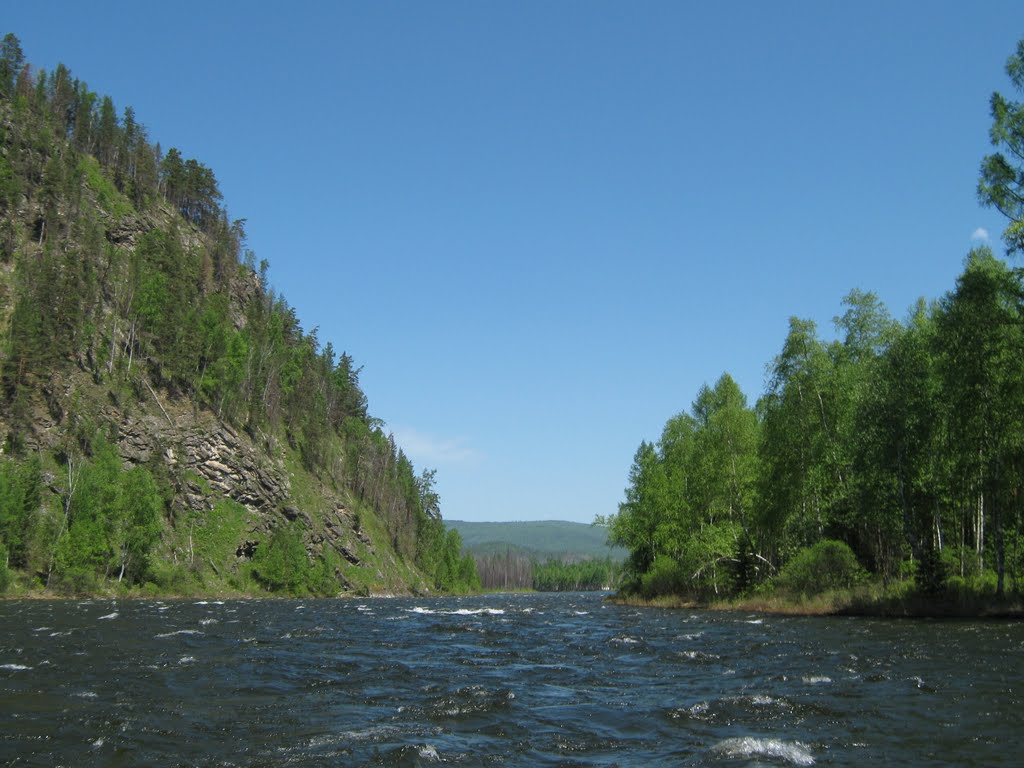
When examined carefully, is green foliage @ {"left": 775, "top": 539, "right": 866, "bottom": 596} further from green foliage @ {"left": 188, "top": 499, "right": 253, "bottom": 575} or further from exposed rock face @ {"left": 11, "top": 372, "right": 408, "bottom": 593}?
exposed rock face @ {"left": 11, "top": 372, "right": 408, "bottom": 593}

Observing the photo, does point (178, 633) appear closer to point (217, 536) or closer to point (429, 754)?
point (429, 754)

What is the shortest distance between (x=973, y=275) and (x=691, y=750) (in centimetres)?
3259

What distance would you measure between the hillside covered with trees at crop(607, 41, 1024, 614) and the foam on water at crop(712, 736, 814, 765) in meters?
26.5

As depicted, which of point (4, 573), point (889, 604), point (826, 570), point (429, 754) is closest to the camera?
point (429, 754)

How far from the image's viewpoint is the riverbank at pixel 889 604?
1312 inches

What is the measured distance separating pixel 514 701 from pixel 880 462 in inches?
1249

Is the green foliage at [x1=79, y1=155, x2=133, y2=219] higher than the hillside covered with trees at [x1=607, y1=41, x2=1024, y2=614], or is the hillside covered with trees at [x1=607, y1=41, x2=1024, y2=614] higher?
the green foliage at [x1=79, y1=155, x2=133, y2=219]

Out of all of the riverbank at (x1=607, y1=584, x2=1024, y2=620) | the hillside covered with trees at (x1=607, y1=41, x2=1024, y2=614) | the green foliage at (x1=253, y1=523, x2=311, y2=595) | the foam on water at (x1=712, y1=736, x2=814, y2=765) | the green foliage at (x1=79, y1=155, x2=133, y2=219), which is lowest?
the green foliage at (x1=253, y1=523, x2=311, y2=595)

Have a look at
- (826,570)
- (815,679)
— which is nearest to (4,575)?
(826,570)

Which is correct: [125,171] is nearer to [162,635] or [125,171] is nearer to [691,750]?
[162,635]

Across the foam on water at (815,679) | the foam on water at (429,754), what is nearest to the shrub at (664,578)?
the foam on water at (815,679)

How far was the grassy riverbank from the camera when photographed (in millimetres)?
33375

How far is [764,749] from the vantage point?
10289 mm

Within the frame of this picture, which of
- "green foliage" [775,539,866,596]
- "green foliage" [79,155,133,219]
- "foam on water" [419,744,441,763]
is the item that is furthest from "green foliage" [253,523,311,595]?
"foam on water" [419,744,441,763]
